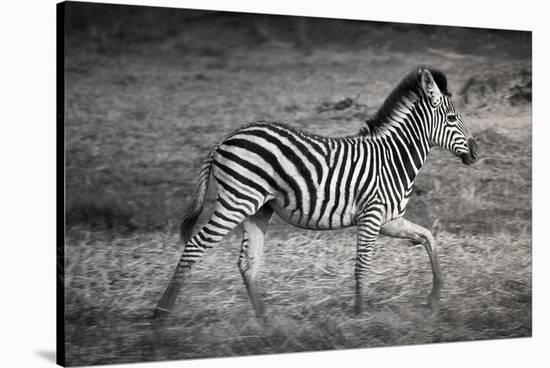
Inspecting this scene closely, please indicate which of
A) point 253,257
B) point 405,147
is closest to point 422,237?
point 405,147

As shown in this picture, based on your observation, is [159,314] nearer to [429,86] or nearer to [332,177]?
[332,177]

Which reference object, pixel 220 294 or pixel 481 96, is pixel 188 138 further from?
pixel 481 96

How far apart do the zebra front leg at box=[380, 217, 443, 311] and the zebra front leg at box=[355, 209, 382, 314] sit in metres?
0.14

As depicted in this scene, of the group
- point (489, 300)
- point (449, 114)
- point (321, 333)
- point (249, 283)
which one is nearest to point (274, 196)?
point (249, 283)

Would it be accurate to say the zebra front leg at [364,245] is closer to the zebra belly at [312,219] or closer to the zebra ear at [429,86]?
the zebra belly at [312,219]

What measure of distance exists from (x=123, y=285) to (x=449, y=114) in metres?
3.21

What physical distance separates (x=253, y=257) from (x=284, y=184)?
64 cm

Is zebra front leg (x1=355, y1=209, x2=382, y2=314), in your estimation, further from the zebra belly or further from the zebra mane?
the zebra mane

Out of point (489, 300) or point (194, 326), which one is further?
point (489, 300)

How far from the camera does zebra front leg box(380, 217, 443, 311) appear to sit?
8.20 m

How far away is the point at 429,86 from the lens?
8383 mm

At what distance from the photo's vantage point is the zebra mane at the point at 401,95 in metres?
8.19

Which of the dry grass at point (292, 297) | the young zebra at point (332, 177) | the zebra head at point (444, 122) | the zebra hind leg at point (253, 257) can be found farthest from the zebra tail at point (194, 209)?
the zebra head at point (444, 122)

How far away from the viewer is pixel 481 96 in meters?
8.67
